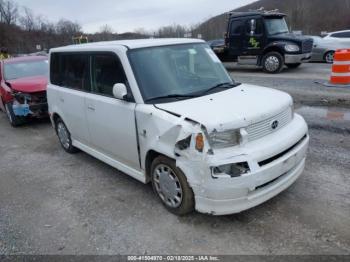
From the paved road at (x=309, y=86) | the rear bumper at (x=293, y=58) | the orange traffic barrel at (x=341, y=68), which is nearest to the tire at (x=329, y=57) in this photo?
the paved road at (x=309, y=86)

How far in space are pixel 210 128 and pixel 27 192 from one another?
3.05 meters

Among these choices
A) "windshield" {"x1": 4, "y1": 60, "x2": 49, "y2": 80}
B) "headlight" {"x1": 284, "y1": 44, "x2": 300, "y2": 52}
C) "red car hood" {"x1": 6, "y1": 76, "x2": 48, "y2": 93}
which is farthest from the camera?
"headlight" {"x1": 284, "y1": 44, "x2": 300, "y2": 52}

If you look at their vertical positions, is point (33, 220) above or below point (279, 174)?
below

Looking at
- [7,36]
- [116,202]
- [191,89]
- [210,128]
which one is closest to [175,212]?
[116,202]

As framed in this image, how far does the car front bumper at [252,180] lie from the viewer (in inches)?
124

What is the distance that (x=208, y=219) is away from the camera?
3.68 meters

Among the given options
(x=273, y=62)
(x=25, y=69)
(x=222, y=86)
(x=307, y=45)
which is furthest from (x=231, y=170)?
(x=307, y=45)

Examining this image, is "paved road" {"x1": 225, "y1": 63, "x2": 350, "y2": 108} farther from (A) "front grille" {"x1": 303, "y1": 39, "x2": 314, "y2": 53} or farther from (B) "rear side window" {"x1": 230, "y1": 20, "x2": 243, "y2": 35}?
(B) "rear side window" {"x1": 230, "y1": 20, "x2": 243, "y2": 35}

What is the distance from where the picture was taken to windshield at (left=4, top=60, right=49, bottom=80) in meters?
8.92

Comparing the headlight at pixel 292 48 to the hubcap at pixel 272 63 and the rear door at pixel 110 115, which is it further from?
the rear door at pixel 110 115

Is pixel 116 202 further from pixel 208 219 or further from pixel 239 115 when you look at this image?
pixel 239 115

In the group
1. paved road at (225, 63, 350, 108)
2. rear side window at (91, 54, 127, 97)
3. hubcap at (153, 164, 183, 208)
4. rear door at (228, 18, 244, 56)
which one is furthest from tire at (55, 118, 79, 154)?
rear door at (228, 18, 244, 56)

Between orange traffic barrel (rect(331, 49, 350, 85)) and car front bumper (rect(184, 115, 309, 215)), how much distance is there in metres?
7.43

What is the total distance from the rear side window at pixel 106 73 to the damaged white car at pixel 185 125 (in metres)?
0.01
